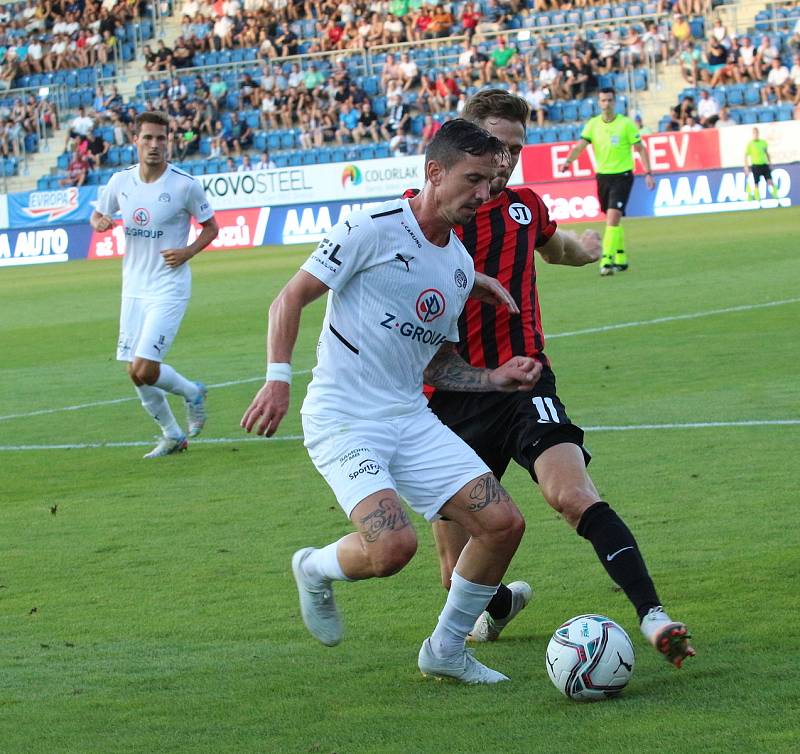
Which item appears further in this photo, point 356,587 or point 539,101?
point 539,101

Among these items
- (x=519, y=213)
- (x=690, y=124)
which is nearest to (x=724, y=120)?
(x=690, y=124)

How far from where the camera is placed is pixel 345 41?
137 feet

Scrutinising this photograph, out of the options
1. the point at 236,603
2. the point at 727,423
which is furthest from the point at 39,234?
the point at 236,603

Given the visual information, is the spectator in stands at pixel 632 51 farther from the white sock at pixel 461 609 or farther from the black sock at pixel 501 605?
the white sock at pixel 461 609

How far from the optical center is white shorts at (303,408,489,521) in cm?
479

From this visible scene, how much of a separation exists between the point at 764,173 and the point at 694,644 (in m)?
25.8

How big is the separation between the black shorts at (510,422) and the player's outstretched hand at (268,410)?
1.03m

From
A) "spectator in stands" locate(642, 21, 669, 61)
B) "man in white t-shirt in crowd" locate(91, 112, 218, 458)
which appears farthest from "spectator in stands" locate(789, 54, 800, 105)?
"man in white t-shirt in crowd" locate(91, 112, 218, 458)

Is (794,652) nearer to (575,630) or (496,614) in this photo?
(575,630)

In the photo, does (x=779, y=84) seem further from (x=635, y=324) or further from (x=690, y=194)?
(x=635, y=324)

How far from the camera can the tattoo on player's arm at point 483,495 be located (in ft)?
15.8

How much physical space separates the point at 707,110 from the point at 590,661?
30188mm

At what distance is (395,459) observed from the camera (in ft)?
16.0

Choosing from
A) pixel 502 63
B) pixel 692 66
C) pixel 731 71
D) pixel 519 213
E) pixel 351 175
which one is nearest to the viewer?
pixel 519 213
